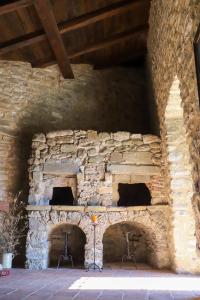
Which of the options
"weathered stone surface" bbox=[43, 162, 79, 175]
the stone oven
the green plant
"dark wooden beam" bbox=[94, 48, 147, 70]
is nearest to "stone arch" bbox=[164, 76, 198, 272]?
the stone oven

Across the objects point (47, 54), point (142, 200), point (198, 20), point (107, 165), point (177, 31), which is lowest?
point (142, 200)

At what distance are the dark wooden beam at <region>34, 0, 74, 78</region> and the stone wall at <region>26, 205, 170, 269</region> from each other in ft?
10.6

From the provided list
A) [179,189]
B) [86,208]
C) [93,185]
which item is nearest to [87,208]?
[86,208]

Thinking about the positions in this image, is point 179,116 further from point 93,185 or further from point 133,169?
point 93,185

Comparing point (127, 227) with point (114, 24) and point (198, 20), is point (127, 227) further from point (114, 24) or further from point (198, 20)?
point (198, 20)

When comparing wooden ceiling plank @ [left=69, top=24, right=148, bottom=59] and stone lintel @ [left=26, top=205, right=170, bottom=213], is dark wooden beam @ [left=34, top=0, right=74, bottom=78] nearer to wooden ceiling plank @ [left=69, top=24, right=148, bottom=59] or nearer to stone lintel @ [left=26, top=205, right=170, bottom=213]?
wooden ceiling plank @ [left=69, top=24, right=148, bottom=59]

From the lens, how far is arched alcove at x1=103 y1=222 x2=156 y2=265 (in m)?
6.33

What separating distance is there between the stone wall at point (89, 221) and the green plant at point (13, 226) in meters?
0.28

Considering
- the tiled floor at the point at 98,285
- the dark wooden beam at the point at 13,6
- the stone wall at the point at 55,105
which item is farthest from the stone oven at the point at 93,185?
the dark wooden beam at the point at 13,6

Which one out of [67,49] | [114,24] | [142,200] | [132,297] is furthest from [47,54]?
[132,297]

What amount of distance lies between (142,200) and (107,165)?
1770mm

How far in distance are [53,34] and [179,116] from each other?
2828mm

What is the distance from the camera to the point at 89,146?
5.93 metres

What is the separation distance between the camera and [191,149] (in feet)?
10.1
